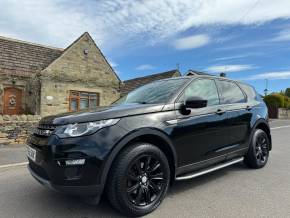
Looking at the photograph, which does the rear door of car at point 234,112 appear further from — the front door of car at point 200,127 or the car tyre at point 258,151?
the car tyre at point 258,151

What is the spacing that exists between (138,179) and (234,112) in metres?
2.27

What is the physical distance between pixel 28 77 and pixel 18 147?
8346 millimetres

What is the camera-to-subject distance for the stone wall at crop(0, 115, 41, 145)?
8.85 meters

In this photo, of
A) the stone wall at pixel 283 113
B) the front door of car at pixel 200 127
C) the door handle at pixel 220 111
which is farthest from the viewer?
the stone wall at pixel 283 113

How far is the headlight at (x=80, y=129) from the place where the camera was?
2984 millimetres

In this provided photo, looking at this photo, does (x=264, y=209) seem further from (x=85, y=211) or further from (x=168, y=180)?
(x=85, y=211)

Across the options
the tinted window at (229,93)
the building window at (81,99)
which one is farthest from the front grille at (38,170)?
the building window at (81,99)

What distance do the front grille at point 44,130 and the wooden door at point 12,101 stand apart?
13.7 meters

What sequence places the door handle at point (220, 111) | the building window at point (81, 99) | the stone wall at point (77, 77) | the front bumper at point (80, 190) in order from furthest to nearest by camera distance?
1. the building window at point (81, 99)
2. the stone wall at point (77, 77)
3. the door handle at point (220, 111)
4. the front bumper at point (80, 190)

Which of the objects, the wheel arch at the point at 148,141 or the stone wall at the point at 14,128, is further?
the stone wall at the point at 14,128

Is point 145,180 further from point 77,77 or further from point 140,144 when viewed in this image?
point 77,77

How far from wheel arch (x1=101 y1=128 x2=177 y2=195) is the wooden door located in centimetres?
1439

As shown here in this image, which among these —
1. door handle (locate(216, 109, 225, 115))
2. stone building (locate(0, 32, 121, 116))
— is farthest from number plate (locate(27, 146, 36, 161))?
stone building (locate(0, 32, 121, 116))

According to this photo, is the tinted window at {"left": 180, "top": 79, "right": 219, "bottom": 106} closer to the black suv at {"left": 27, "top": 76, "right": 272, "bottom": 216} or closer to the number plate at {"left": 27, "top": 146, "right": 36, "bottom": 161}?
the black suv at {"left": 27, "top": 76, "right": 272, "bottom": 216}
